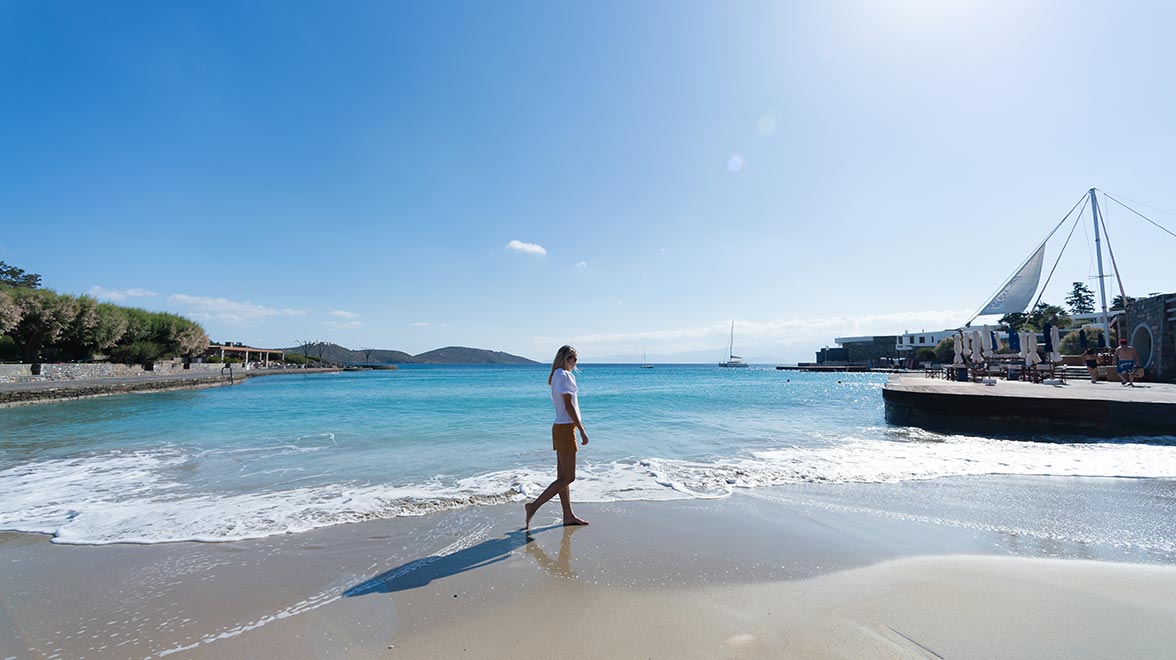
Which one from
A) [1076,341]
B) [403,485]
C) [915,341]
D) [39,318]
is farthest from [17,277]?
[915,341]

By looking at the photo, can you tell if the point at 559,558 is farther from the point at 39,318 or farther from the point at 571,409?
the point at 39,318

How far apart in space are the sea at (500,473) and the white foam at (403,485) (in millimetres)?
32

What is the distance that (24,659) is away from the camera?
2428 millimetres

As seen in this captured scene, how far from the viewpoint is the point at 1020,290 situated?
42969mm

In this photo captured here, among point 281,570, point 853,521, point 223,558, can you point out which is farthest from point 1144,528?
point 223,558

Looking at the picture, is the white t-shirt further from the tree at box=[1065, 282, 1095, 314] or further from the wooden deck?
the tree at box=[1065, 282, 1095, 314]

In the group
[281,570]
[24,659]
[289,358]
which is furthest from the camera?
[289,358]

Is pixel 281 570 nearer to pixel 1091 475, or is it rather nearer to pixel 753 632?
pixel 753 632

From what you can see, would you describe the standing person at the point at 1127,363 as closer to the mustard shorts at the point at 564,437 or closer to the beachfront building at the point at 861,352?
the mustard shorts at the point at 564,437

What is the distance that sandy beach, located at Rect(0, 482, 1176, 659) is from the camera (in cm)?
248

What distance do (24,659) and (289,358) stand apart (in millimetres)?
110217

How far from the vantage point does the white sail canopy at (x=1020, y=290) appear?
42.4 m

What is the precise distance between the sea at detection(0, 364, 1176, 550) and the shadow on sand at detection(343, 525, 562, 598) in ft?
4.63

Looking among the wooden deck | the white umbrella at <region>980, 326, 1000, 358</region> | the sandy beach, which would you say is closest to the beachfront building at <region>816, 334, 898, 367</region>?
the white umbrella at <region>980, 326, 1000, 358</region>
